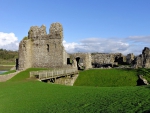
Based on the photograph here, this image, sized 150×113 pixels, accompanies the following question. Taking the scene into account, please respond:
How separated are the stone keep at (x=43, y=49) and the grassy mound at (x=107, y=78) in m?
6.77

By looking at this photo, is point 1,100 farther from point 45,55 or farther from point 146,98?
point 45,55

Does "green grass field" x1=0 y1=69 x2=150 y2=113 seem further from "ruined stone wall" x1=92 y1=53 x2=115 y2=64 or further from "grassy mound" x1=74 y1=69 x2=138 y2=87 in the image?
"ruined stone wall" x1=92 y1=53 x2=115 y2=64

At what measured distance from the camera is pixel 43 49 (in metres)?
42.8

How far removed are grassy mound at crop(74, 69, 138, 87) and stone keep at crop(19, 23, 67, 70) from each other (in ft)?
22.2

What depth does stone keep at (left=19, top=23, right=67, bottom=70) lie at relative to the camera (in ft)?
135

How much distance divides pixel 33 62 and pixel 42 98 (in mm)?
26873

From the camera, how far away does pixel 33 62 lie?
142 ft

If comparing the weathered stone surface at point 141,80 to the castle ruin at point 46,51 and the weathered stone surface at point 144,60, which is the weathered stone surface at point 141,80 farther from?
the castle ruin at point 46,51

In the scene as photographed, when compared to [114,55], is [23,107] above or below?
below

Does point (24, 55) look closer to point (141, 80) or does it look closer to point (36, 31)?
point (36, 31)

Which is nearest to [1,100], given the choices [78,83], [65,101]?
[65,101]

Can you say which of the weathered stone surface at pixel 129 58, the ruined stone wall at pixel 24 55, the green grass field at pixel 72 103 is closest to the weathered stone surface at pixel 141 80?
the green grass field at pixel 72 103

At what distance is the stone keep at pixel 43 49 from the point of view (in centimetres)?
4103

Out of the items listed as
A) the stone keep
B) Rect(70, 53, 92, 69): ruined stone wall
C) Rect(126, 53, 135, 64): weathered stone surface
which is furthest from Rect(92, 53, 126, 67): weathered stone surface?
the stone keep
